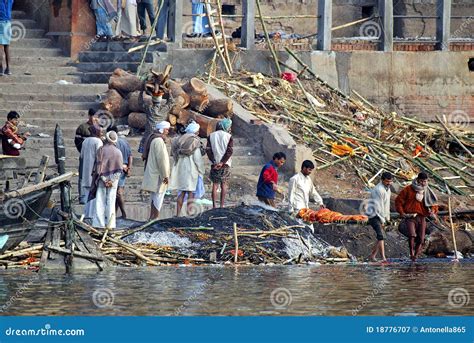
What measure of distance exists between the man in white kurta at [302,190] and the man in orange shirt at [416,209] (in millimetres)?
1160

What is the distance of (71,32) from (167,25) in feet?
5.41

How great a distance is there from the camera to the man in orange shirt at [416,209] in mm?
23438

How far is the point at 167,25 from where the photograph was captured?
29.5 meters

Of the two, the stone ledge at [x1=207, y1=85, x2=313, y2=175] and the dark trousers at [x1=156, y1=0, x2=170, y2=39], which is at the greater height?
the dark trousers at [x1=156, y1=0, x2=170, y2=39]

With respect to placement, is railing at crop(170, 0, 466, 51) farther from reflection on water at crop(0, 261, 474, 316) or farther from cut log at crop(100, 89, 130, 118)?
reflection on water at crop(0, 261, 474, 316)

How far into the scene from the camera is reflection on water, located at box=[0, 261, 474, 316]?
58.1 feet

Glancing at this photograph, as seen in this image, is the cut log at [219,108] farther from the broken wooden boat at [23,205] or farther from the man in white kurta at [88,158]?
the broken wooden boat at [23,205]

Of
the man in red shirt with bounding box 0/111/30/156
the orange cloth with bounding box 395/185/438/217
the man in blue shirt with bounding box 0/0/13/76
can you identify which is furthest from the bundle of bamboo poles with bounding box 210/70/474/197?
the man in red shirt with bounding box 0/111/30/156

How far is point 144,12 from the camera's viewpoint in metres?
30.4

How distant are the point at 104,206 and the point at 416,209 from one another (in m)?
4.24

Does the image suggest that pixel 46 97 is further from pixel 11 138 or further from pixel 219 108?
pixel 11 138

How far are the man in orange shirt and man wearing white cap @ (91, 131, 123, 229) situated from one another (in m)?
3.91

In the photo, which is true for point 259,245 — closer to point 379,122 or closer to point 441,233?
point 441,233

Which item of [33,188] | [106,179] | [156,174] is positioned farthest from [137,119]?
[33,188]
